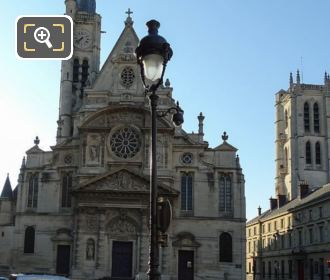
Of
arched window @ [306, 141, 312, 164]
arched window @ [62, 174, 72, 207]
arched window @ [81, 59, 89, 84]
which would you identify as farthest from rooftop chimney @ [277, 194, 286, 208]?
arched window @ [62, 174, 72, 207]

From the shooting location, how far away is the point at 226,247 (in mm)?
40719

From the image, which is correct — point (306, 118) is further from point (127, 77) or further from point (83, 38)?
point (127, 77)

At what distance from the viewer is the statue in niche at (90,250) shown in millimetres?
39062

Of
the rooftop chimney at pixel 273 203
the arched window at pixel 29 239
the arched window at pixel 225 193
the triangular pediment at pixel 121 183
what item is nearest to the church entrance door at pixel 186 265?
the arched window at pixel 225 193

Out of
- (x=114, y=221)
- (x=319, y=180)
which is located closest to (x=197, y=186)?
(x=114, y=221)

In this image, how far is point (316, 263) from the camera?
5109cm

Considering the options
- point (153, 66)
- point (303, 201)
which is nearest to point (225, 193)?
point (303, 201)

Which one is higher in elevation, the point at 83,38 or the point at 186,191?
the point at 83,38

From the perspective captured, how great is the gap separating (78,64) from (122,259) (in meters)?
18.6

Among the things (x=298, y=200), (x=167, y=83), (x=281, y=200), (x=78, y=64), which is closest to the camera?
(x=167, y=83)

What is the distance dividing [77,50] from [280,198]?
1276 inches

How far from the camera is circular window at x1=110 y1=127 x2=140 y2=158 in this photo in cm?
4150

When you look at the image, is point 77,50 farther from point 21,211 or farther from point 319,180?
point 319,180

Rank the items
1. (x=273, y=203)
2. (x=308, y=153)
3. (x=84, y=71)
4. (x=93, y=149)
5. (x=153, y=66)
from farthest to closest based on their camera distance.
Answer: (x=308, y=153), (x=273, y=203), (x=84, y=71), (x=93, y=149), (x=153, y=66)
